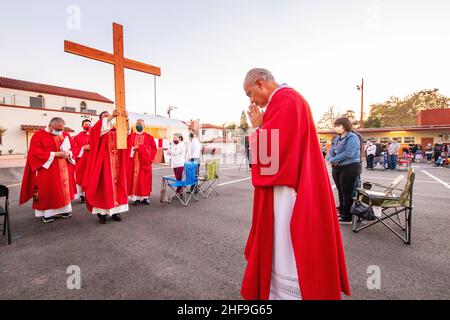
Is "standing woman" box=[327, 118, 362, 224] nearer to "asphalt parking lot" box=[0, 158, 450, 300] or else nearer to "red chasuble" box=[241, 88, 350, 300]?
"asphalt parking lot" box=[0, 158, 450, 300]

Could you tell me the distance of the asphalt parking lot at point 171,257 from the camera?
96.4 inches

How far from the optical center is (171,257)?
3.20m

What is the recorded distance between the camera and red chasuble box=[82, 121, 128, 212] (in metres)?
4.58

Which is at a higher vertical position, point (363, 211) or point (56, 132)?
point (56, 132)

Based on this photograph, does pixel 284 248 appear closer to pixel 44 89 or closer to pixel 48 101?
pixel 48 101

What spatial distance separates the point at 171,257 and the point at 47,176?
11.2 feet

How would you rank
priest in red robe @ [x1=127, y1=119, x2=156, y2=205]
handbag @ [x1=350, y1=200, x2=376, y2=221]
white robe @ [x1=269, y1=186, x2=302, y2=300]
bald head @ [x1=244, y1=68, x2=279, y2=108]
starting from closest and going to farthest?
white robe @ [x1=269, y1=186, x2=302, y2=300] < bald head @ [x1=244, y1=68, x2=279, y2=108] < handbag @ [x1=350, y1=200, x2=376, y2=221] < priest in red robe @ [x1=127, y1=119, x2=156, y2=205]

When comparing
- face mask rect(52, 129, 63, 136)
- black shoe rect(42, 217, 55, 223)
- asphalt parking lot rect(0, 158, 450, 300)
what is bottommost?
asphalt parking lot rect(0, 158, 450, 300)

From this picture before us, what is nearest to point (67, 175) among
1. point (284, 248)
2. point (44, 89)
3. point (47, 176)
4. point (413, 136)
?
point (47, 176)

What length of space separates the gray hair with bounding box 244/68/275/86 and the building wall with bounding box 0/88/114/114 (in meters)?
38.4

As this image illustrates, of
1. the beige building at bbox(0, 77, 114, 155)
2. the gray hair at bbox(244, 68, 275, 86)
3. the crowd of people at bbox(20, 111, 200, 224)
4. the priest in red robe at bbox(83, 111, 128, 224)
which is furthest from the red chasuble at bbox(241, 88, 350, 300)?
the beige building at bbox(0, 77, 114, 155)

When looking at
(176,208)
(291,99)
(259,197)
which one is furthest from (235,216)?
(291,99)
